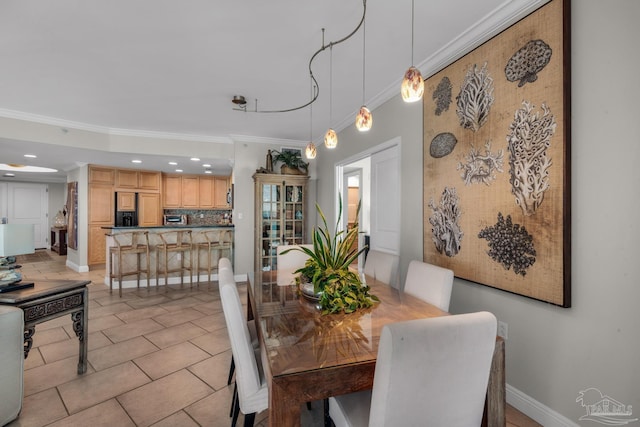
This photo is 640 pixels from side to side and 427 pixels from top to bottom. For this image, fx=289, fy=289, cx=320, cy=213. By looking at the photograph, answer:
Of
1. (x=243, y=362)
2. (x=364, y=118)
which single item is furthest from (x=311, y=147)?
(x=243, y=362)

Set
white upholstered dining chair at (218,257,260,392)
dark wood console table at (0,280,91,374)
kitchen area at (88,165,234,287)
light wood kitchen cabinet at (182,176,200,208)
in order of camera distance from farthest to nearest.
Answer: light wood kitchen cabinet at (182,176,200,208), kitchen area at (88,165,234,287), dark wood console table at (0,280,91,374), white upholstered dining chair at (218,257,260,392)

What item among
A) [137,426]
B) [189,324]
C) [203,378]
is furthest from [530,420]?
[189,324]

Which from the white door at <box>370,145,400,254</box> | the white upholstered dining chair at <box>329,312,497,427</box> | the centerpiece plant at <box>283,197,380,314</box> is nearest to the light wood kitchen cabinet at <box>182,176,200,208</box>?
the white door at <box>370,145,400,254</box>

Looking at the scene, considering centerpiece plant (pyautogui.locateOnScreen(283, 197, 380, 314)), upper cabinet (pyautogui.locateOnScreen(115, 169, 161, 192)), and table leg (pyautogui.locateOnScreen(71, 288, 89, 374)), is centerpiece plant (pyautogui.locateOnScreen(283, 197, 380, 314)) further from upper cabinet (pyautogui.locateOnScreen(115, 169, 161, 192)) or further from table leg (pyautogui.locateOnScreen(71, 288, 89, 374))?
upper cabinet (pyautogui.locateOnScreen(115, 169, 161, 192))

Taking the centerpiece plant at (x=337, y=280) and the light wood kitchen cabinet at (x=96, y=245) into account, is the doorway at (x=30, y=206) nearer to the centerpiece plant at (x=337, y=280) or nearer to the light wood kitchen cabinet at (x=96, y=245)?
the light wood kitchen cabinet at (x=96, y=245)

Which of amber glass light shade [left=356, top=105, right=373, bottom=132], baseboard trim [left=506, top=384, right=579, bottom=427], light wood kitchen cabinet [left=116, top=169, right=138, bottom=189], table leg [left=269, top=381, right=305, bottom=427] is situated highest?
light wood kitchen cabinet [left=116, top=169, right=138, bottom=189]

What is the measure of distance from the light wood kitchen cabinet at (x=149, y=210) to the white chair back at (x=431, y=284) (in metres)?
6.59

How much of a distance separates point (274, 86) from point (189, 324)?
109 inches

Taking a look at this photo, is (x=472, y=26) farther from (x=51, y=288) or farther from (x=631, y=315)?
(x=51, y=288)

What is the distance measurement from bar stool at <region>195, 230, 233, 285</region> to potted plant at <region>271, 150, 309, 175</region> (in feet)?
4.98

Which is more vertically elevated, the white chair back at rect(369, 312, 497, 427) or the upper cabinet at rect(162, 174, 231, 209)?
the upper cabinet at rect(162, 174, 231, 209)

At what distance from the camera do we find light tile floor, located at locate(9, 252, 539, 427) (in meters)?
1.78

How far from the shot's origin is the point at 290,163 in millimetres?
5066

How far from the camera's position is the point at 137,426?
1705mm
